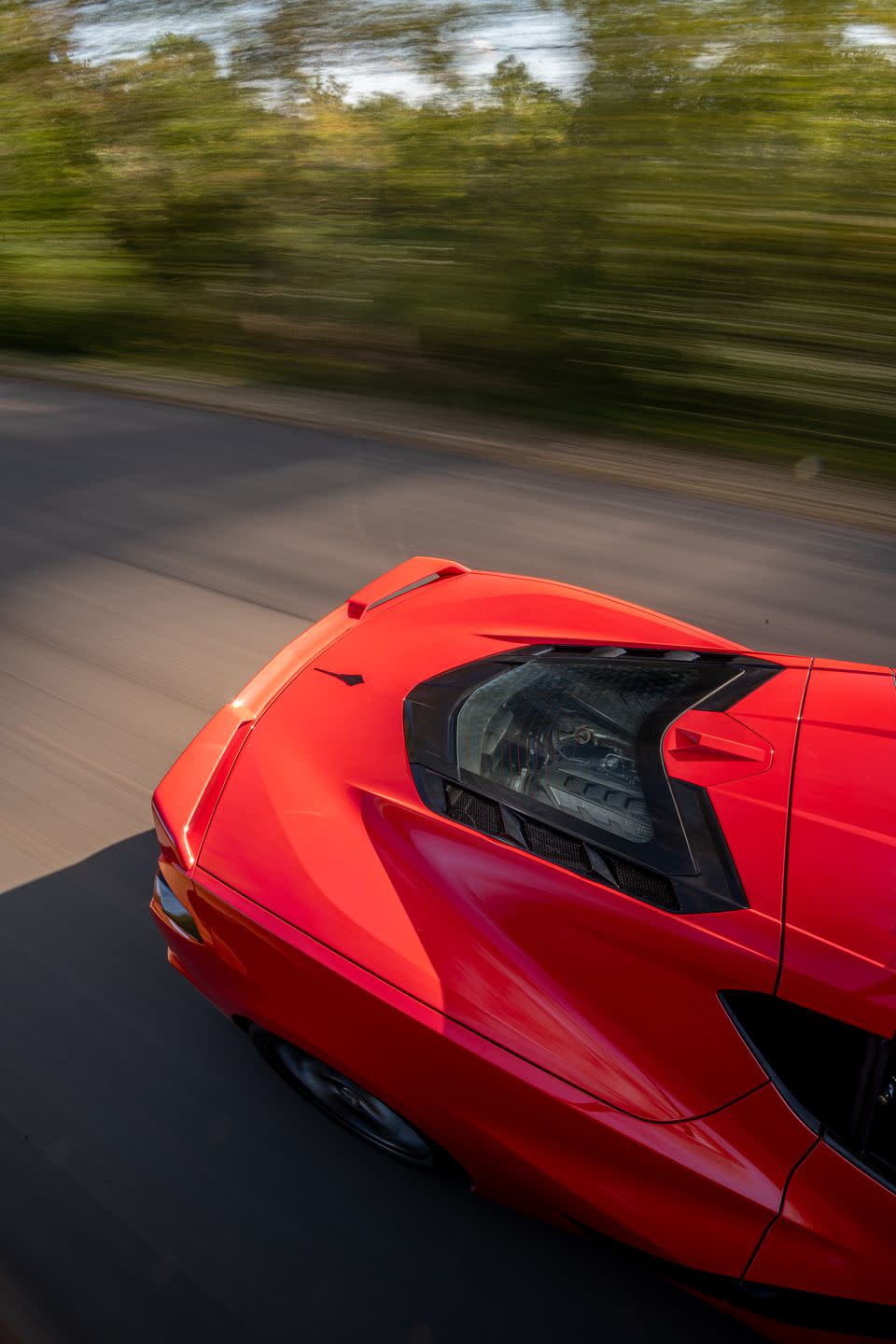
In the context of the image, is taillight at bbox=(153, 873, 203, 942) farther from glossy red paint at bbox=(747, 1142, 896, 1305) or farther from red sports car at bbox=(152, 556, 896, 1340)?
glossy red paint at bbox=(747, 1142, 896, 1305)

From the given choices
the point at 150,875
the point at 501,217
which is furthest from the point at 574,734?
the point at 501,217

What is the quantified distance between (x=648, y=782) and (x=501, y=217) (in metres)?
9.35

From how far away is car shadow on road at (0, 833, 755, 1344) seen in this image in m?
1.93

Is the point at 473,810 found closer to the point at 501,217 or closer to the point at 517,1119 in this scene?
the point at 517,1119

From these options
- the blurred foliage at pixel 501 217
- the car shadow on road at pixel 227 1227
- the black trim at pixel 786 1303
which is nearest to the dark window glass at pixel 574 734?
the black trim at pixel 786 1303

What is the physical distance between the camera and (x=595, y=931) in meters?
1.73

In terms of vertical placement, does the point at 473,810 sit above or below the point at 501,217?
below

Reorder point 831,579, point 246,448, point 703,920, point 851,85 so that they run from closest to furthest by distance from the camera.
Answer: point 703,920 < point 831,579 < point 246,448 < point 851,85

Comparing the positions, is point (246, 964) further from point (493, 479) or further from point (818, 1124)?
point (493, 479)

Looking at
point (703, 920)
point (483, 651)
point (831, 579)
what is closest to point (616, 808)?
point (703, 920)

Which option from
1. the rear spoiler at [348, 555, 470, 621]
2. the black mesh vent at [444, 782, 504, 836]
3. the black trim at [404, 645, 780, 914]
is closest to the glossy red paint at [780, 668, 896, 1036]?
the black trim at [404, 645, 780, 914]

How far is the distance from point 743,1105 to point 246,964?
3.43ft

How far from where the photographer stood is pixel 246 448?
6590 mm

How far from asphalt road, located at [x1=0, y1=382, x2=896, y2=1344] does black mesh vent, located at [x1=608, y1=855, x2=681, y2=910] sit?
0.90 metres
